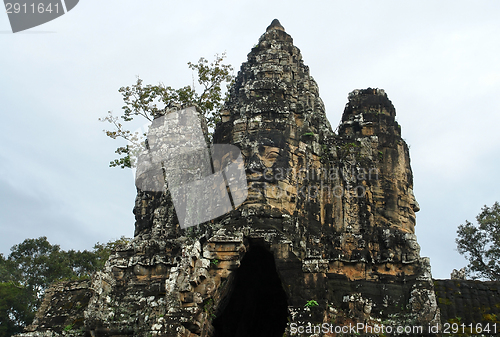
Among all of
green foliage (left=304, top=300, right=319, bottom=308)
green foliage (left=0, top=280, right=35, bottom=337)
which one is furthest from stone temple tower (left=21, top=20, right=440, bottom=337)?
green foliage (left=0, top=280, right=35, bottom=337)

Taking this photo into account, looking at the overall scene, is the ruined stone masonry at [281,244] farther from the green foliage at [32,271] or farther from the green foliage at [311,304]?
the green foliage at [32,271]

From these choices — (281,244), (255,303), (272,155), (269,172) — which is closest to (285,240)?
(281,244)

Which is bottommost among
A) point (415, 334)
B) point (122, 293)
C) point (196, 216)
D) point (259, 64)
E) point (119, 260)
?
point (415, 334)

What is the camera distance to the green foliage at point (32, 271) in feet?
93.5

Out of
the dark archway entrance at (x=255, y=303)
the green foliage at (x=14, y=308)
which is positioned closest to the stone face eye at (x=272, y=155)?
the dark archway entrance at (x=255, y=303)

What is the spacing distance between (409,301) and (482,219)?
11.1 meters

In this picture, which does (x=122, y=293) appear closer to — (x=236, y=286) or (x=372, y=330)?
(x=236, y=286)

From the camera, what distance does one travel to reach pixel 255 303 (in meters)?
20.1

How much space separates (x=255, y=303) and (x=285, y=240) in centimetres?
438

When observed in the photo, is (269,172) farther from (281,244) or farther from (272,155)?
(281,244)

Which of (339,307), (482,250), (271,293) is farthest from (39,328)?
(482,250)

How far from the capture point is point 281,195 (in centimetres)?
1802

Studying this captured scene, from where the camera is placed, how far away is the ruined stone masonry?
16.3m

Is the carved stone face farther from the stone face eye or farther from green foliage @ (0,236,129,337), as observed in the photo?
green foliage @ (0,236,129,337)
